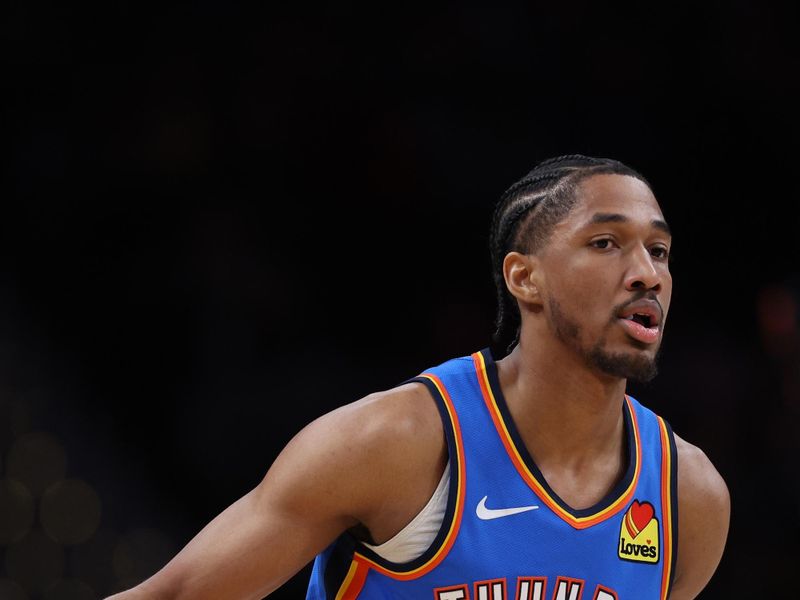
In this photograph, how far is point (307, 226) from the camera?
7098 millimetres

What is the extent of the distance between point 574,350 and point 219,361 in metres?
4.04

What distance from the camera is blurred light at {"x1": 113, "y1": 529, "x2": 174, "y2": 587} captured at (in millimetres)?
5852

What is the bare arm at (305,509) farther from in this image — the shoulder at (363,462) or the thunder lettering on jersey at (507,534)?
the thunder lettering on jersey at (507,534)

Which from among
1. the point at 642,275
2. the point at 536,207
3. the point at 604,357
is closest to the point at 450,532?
the point at 604,357

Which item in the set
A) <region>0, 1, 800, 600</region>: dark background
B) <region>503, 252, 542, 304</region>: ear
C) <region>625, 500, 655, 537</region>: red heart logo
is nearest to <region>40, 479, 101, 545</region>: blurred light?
<region>0, 1, 800, 600</region>: dark background

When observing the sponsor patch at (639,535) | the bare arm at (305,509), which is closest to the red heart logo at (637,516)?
the sponsor patch at (639,535)

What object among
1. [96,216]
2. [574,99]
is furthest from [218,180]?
[574,99]

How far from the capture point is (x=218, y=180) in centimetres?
704

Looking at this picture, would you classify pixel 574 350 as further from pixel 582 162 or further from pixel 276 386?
pixel 276 386

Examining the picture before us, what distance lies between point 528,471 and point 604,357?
36cm

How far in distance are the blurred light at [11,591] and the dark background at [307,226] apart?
4cm

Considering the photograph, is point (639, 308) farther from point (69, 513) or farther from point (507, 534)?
point (69, 513)

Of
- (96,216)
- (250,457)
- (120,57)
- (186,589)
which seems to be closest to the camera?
(186,589)

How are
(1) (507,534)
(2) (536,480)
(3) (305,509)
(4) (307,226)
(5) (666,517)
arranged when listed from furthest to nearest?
1. (4) (307,226)
2. (5) (666,517)
3. (2) (536,480)
4. (1) (507,534)
5. (3) (305,509)
